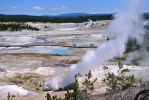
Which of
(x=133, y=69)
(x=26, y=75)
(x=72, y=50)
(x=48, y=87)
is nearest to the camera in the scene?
(x=48, y=87)

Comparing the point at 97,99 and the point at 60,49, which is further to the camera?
the point at 60,49

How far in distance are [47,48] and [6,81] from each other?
24.6 metres

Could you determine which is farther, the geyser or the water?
the water

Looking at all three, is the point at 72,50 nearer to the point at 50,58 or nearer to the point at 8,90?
the point at 50,58

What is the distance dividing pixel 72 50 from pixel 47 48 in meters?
5.17

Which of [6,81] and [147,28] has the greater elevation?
[147,28]

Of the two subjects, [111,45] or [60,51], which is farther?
[60,51]

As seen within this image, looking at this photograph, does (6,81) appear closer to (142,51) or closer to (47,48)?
(142,51)

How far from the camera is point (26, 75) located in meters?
31.9

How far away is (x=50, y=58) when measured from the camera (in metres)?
42.5

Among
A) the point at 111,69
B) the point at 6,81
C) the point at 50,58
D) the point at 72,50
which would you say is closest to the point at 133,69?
the point at 111,69

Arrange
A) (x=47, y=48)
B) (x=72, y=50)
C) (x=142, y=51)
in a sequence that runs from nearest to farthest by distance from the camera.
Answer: (x=142, y=51) → (x=72, y=50) → (x=47, y=48)

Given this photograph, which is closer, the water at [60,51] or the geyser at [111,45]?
the geyser at [111,45]

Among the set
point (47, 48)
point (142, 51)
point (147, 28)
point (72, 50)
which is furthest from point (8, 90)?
point (47, 48)
